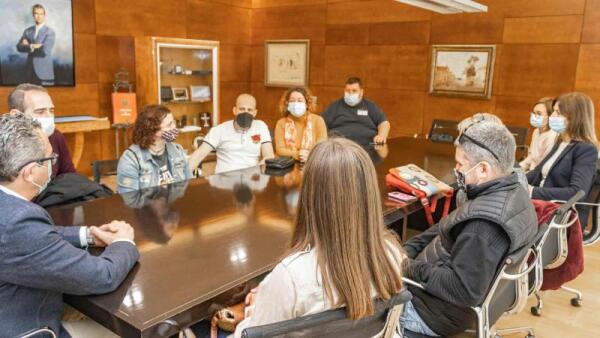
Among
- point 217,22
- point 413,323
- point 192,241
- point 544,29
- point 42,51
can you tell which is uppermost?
point 217,22

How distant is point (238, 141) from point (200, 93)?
10.8 feet

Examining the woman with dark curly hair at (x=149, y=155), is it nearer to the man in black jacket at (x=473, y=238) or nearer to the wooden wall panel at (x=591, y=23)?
the man in black jacket at (x=473, y=238)

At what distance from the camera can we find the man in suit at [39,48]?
506 centimetres

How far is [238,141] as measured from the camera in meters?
3.55

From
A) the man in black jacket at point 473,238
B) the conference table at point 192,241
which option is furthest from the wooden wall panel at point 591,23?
the man in black jacket at point 473,238

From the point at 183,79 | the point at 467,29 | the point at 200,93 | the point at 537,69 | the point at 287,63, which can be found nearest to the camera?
the point at 537,69

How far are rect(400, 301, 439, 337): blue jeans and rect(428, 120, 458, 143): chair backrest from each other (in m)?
3.01

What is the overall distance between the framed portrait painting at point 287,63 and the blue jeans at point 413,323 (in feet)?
18.3

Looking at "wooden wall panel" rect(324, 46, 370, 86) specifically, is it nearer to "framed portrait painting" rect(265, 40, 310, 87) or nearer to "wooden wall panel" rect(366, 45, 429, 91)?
"wooden wall panel" rect(366, 45, 429, 91)

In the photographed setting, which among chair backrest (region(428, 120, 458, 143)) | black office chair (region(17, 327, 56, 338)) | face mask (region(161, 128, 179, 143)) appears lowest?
black office chair (region(17, 327, 56, 338))

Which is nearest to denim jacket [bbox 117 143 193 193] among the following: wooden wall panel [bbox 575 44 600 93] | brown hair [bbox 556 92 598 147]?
brown hair [bbox 556 92 598 147]

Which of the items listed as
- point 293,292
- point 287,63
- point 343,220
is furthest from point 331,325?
point 287,63

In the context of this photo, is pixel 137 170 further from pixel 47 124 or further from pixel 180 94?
pixel 180 94

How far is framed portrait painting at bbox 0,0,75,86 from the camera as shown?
492 cm
